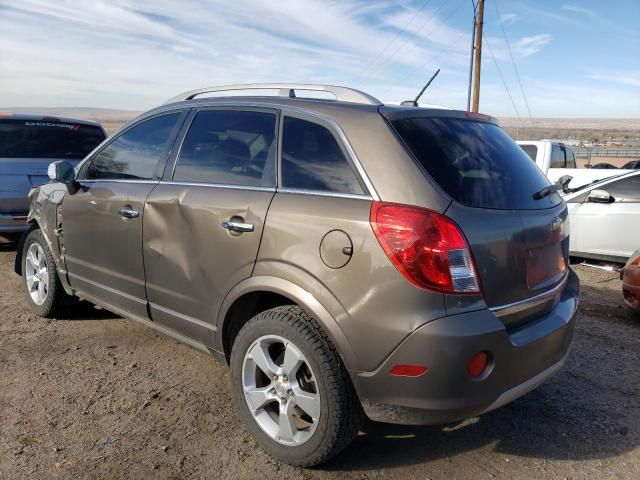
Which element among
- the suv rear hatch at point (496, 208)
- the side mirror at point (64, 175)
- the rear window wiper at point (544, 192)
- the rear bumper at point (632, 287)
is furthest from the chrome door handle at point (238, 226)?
the rear bumper at point (632, 287)

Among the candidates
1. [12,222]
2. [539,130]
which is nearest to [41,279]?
[12,222]

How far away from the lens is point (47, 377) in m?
3.63

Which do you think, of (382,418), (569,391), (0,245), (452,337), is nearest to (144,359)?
(382,418)

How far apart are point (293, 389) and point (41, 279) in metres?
3.13

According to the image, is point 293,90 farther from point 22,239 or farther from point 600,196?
point 600,196

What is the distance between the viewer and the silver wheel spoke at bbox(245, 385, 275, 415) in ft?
9.04

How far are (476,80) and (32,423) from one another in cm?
2315

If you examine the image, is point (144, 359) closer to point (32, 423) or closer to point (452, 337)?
point (32, 423)

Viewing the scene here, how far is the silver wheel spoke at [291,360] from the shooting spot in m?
2.57

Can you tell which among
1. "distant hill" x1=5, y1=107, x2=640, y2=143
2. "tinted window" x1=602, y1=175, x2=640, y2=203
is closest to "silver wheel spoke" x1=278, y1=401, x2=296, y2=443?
"tinted window" x1=602, y1=175, x2=640, y2=203

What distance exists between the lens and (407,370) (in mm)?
2297

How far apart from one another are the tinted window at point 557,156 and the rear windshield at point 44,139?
8287 millimetres

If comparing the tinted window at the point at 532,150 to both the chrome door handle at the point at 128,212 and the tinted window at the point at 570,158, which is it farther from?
the chrome door handle at the point at 128,212

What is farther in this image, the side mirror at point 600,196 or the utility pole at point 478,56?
the utility pole at point 478,56
